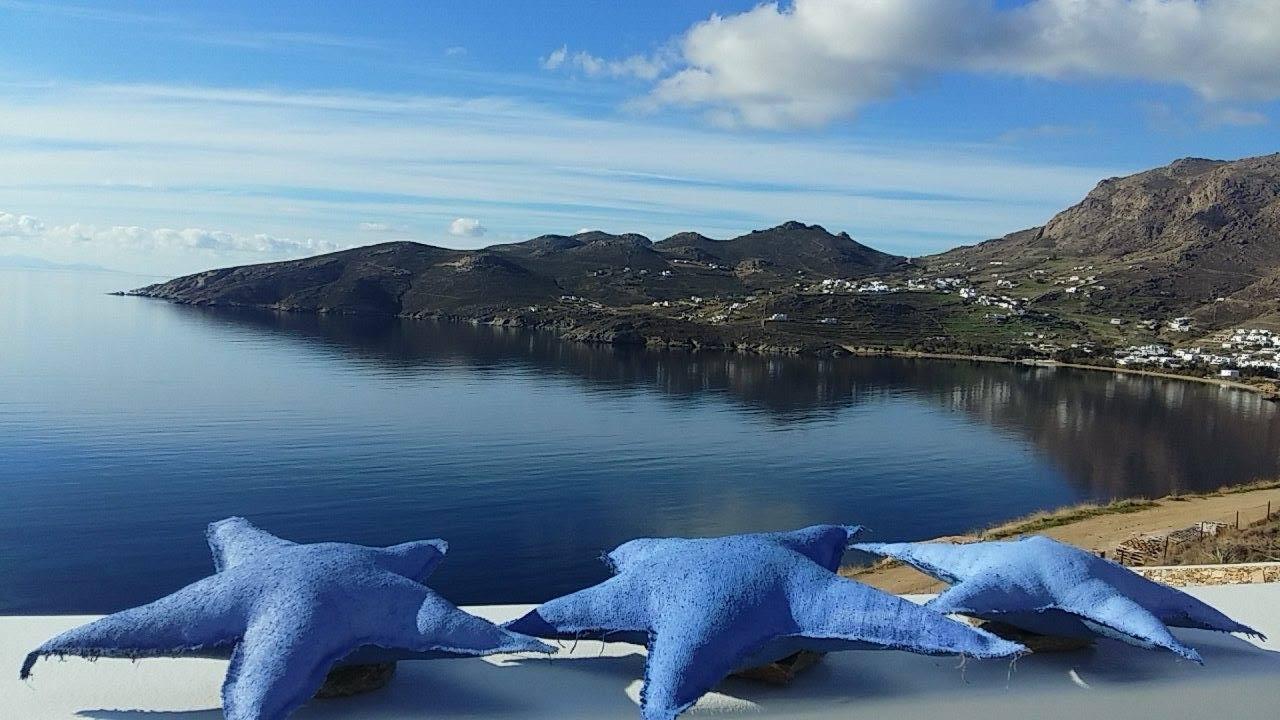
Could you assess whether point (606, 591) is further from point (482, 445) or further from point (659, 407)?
point (659, 407)

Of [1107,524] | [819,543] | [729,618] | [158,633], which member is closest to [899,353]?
[1107,524]

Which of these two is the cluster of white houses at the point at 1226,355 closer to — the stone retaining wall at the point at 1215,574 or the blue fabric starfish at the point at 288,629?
the stone retaining wall at the point at 1215,574

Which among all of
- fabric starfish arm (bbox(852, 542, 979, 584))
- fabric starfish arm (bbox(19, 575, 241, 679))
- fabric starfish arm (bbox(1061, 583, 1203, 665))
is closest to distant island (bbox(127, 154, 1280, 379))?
fabric starfish arm (bbox(852, 542, 979, 584))

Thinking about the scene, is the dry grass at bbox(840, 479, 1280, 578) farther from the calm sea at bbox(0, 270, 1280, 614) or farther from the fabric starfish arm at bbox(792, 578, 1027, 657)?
the fabric starfish arm at bbox(792, 578, 1027, 657)

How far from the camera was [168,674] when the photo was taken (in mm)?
8062

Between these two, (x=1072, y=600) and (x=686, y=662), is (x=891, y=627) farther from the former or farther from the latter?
(x=1072, y=600)

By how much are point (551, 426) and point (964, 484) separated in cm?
2380

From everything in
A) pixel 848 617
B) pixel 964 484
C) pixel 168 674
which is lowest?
pixel 964 484

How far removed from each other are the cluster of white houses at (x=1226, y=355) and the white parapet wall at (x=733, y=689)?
104 m

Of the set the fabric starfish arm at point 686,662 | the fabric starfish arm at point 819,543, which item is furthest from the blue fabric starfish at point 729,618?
the fabric starfish arm at point 819,543

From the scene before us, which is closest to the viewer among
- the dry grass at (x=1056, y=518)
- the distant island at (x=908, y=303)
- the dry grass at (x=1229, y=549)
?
the dry grass at (x=1229, y=549)

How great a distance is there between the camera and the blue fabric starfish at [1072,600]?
8.44 metres

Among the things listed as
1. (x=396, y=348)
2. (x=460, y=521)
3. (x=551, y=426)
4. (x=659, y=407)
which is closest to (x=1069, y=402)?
(x=659, y=407)

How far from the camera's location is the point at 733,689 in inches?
316
